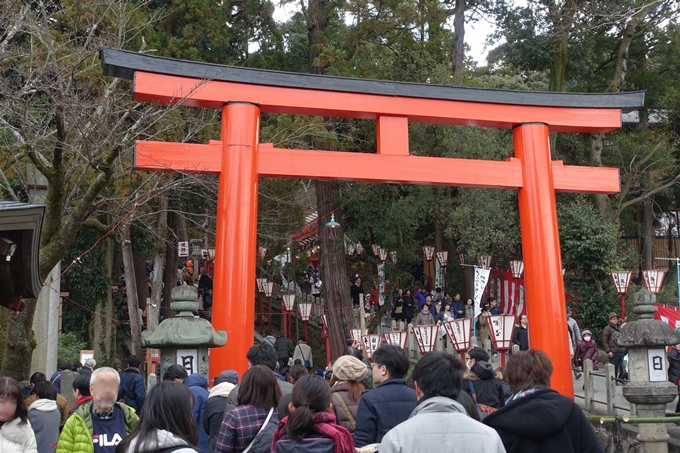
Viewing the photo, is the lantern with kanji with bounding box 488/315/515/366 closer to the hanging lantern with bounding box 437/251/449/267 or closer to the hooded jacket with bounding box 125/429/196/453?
the hooded jacket with bounding box 125/429/196/453

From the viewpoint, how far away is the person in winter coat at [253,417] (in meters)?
3.98

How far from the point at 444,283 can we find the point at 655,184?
767cm

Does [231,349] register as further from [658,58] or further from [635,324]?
[658,58]

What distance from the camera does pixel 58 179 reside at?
8680mm

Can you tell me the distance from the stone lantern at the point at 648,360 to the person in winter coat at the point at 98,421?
7.66 m

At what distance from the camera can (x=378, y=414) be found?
4.32 m

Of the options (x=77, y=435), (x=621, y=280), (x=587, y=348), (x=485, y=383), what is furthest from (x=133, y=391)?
(x=621, y=280)

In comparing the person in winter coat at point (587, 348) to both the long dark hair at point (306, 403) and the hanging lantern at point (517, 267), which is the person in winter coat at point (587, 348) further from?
the long dark hair at point (306, 403)

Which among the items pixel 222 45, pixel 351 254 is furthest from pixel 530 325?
pixel 351 254

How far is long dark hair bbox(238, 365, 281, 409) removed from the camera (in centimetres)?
406

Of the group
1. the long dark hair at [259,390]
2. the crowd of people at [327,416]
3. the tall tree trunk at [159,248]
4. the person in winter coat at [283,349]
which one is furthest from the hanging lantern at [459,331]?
the long dark hair at [259,390]

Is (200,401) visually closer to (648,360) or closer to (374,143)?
(648,360)

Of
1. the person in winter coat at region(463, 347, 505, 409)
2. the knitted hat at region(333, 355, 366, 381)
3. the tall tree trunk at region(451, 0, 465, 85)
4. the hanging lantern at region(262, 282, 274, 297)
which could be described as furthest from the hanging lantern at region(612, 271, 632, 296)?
the knitted hat at region(333, 355, 366, 381)

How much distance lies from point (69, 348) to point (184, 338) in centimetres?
1080
